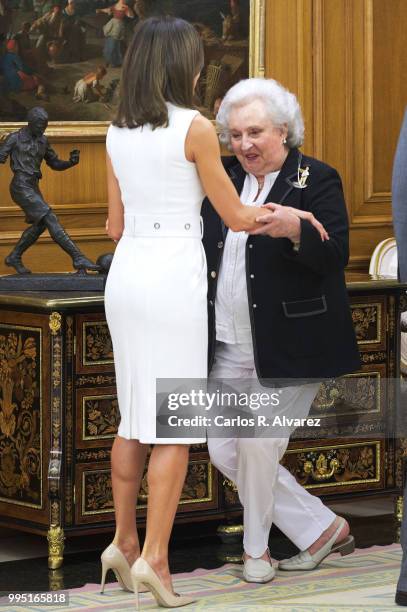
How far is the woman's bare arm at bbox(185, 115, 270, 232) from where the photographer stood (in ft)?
13.8

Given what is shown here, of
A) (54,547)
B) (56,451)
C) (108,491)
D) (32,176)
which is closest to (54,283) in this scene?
(32,176)

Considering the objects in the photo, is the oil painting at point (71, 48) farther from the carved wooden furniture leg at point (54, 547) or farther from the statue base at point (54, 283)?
the carved wooden furniture leg at point (54, 547)

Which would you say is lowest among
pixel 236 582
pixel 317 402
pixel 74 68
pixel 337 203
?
pixel 236 582

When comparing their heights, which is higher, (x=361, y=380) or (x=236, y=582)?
(x=361, y=380)

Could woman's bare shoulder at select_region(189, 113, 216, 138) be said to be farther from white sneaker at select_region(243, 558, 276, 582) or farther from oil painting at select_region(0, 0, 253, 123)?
oil painting at select_region(0, 0, 253, 123)

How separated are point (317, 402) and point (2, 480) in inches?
52.5

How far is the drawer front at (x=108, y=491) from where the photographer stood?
17.1 feet

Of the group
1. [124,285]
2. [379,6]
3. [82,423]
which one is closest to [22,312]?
[82,423]

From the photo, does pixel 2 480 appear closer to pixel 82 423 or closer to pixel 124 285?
pixel 82 423

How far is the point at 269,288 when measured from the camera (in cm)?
471

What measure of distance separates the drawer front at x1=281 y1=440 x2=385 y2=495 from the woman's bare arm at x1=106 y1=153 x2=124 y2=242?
146cm

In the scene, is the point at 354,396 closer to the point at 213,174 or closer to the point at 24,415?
the point at 24,415

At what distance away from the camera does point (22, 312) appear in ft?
17.3

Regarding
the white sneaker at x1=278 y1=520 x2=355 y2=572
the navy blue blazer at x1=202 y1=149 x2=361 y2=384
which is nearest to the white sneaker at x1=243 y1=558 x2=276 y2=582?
the white sneaker at x1=278 y1=520 x2=355 y2=572
